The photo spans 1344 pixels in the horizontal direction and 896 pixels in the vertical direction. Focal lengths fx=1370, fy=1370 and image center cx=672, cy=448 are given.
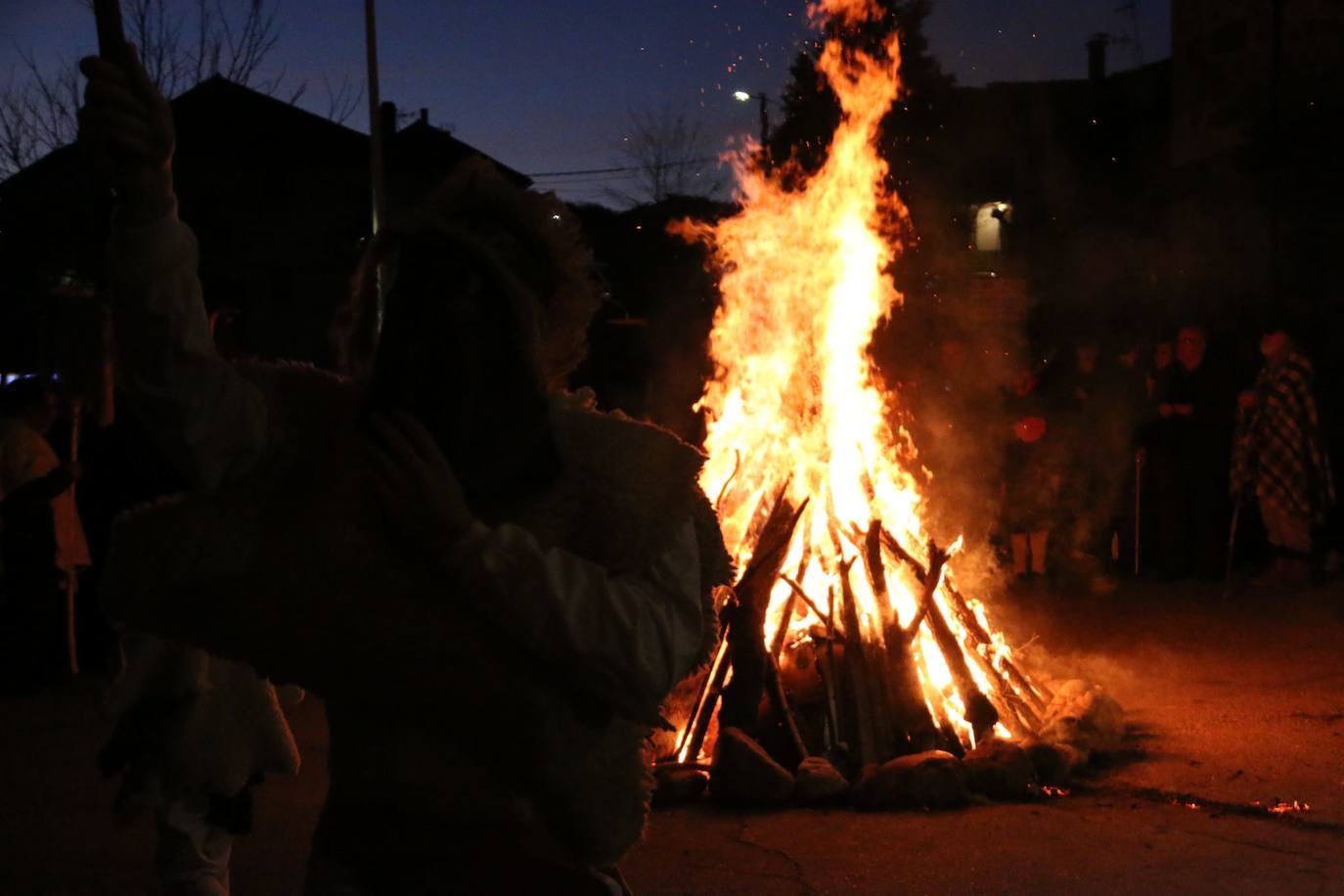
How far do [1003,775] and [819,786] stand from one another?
83 cm

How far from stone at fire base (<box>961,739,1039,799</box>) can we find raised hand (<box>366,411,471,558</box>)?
15.7 ft

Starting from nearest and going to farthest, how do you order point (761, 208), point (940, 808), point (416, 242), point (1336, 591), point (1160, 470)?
point (416, 242)
point (940, 808)
point (761, 208)
point (1336, 591)
point (1160, 470)

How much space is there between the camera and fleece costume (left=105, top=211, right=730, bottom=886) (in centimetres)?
197

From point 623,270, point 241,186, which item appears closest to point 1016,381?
point 623,270

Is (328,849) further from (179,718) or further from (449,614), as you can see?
(179,718)

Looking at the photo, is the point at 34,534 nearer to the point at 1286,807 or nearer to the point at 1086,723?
the point at 1086,723

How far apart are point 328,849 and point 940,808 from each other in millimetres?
4384

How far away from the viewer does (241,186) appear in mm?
27312

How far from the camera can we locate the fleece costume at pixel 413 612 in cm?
197

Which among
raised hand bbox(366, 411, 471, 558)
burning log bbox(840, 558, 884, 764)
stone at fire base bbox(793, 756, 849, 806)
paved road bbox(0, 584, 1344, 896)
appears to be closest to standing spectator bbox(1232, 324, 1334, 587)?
paved road bbox(0, 584, 1344, 896)

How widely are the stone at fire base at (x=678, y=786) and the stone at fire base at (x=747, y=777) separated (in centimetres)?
8

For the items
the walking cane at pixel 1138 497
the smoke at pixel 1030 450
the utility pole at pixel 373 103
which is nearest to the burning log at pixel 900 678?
the smoke at pixel 1030 450

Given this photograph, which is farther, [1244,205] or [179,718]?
[1244,205]

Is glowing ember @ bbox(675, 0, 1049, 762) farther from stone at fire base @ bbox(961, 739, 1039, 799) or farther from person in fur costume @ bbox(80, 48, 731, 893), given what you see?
person in fur costume @ bbox(80, 48, 731, 893)
